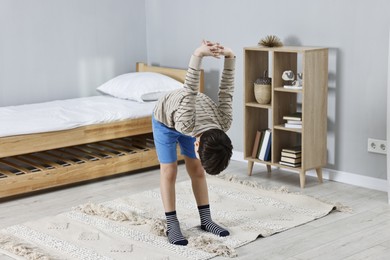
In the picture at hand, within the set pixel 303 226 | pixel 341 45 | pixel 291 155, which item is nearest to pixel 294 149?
pixel 291 155

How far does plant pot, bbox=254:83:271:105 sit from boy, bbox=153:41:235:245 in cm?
114

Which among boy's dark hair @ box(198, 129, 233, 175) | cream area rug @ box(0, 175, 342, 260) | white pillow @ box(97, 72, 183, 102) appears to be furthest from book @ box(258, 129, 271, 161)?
boy's dark hair @ box(198, 129, 233, 175)

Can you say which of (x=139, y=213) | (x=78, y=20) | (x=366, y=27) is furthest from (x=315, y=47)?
(x=78, y=20)

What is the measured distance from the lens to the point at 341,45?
13.8 feet

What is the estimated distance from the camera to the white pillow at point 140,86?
4855mm

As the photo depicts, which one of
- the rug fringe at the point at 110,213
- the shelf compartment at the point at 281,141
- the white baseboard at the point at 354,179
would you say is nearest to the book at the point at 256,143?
the shelf compartment at the point at 281,141

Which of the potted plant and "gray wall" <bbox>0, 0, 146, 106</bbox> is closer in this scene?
the potted plant

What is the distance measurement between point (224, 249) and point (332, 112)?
155 centimetres

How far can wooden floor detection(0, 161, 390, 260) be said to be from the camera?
3.15 metres

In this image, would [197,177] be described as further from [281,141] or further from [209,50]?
[281,141]

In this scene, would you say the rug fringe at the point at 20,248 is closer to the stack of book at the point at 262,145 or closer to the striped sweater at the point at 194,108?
the striped sweater at the point at 194,108

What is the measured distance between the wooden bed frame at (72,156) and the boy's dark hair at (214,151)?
152 centimetres

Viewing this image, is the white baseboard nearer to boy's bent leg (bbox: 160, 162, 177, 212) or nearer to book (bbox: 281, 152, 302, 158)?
book (bbox: 281, 152, 302, 158)

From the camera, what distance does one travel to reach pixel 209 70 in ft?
16.9
